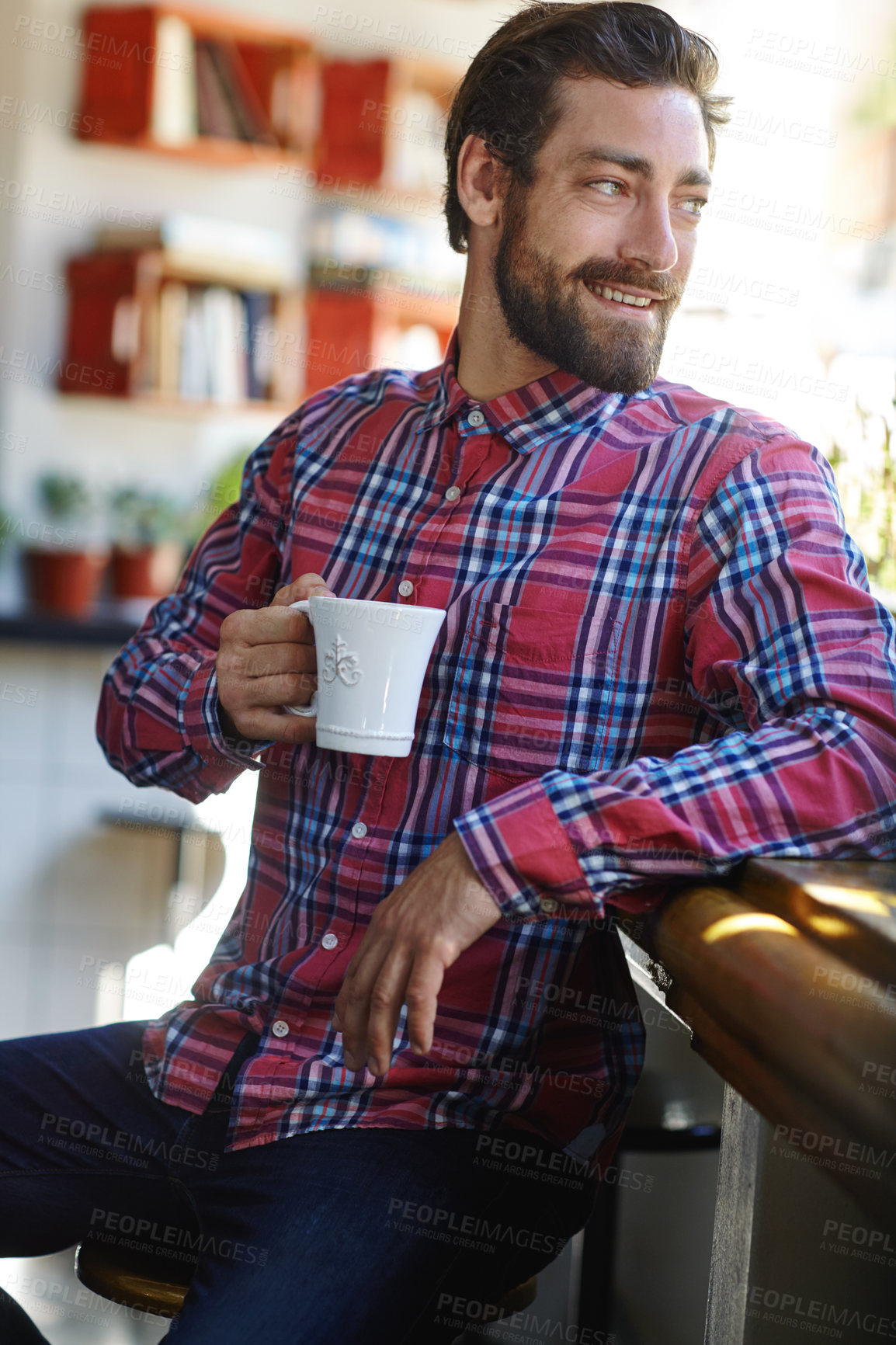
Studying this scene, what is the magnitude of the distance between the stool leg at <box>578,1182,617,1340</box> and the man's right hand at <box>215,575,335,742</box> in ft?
2.21

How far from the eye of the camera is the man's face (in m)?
1.17

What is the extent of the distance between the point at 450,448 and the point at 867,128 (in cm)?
239

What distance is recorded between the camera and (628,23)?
1.22 m

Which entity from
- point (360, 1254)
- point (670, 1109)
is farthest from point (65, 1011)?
point (360, 1254)

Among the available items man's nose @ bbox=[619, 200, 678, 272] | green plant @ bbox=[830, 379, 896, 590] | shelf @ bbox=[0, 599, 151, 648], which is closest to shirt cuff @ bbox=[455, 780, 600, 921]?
man's nose @ bbox=[619, 200, 678, 272]

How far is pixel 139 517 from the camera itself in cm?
→ 330

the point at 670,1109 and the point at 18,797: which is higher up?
the point at 670,1109

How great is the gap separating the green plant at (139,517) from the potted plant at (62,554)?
0.08 metres

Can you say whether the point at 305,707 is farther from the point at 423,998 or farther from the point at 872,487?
the point at 872,487

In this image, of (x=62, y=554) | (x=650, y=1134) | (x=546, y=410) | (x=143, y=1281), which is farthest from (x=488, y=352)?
(x=62, y=554)

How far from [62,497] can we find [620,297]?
2.31 meters

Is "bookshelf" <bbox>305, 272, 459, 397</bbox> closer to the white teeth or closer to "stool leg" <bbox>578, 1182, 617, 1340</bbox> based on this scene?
the white teeth

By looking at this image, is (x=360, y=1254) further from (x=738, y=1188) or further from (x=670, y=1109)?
(x=670, y=1109)

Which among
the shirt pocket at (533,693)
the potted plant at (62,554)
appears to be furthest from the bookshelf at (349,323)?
A: the shirt pocket at (533,693)
